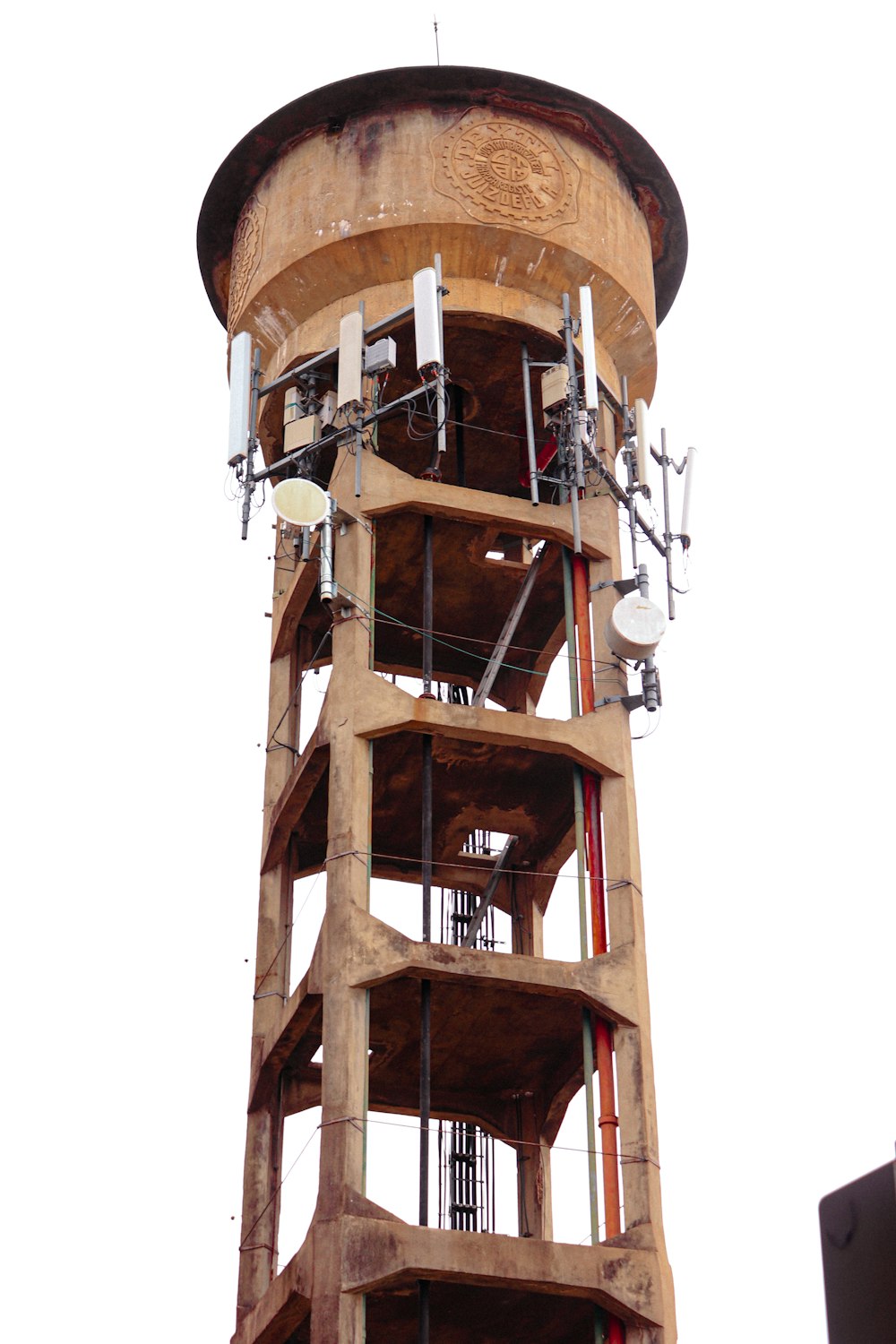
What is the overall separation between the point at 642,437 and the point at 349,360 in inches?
197

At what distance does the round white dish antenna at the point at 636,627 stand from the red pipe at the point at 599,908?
0.70 meters

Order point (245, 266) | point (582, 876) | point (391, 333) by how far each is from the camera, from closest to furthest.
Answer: point (582, 876)
point (391, 333)
point (245, 266)

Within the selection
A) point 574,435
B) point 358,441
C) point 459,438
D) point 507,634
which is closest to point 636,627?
point 507,634

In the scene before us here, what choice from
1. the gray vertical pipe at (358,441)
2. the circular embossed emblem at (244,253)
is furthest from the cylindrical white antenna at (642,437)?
the circular embossed emblem at (244,253)

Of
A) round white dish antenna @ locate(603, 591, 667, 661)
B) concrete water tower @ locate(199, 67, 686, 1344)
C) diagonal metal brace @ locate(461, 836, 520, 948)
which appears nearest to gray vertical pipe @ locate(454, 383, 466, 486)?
concrete water tower @ locate(199, 67, 686, 1344)

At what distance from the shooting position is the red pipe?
83.3ft

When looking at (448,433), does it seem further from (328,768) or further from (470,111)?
(328,768)

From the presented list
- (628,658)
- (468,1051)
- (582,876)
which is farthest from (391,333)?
(468,1051)

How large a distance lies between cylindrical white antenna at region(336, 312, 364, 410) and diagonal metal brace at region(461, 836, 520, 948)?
7594 millimetres

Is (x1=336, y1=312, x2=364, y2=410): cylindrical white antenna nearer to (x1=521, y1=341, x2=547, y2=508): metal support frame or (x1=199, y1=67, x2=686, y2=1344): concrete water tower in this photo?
(x1=199, y1=67, x2=686, y2=1344): concrete water tower

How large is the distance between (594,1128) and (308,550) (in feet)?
30.5

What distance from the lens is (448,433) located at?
107ft

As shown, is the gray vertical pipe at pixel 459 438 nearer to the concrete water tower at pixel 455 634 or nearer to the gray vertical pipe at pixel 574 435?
the concrete water tower at pixel 455 634

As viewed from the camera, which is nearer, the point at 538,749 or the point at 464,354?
the point at 538,749
